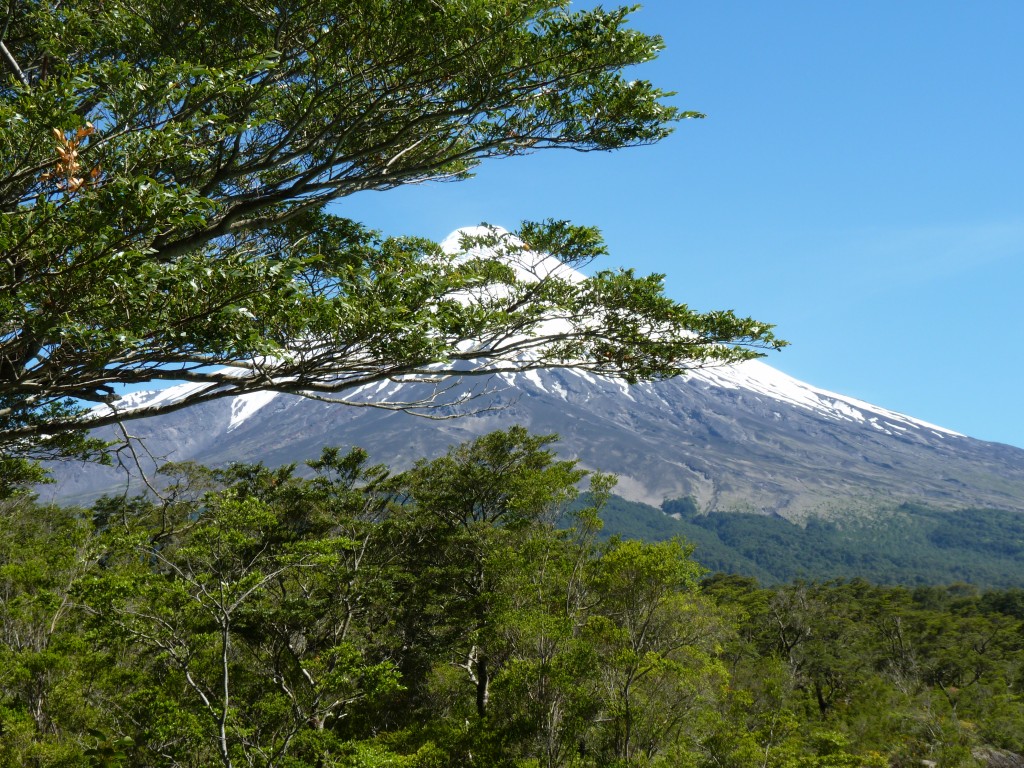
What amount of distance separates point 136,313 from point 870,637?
45962mm

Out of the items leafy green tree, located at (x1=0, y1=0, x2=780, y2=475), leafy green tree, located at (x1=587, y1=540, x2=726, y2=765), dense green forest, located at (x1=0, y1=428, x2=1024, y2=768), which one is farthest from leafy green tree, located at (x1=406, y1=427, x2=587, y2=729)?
leafy green tree, located at (x1=0, y1=0, x2=780, y2=475)

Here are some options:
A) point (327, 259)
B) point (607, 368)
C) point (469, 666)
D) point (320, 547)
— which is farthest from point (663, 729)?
point (327, 259)

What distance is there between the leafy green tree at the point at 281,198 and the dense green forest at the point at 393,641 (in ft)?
11.9

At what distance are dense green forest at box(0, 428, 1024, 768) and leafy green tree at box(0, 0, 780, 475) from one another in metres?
3.63

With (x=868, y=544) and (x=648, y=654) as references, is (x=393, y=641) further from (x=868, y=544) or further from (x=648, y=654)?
(x=868, y=544)

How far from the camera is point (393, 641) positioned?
17953 mm

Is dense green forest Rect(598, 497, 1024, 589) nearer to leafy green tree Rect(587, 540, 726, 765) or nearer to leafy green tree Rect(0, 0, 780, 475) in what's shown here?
leafy green tree Rect(587, 540, 726, 765)

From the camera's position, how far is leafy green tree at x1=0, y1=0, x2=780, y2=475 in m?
3.75

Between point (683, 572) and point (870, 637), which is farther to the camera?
point (870, 637)

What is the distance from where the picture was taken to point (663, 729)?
47.9 feet

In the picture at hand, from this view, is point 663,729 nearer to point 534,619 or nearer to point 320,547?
point 534,619

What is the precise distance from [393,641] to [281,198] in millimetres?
15180

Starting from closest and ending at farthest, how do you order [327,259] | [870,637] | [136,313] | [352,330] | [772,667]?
[136,313], [352,330], [327,259], [772,667], [870,637]

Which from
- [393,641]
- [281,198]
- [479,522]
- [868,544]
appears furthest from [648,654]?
[868,544]
